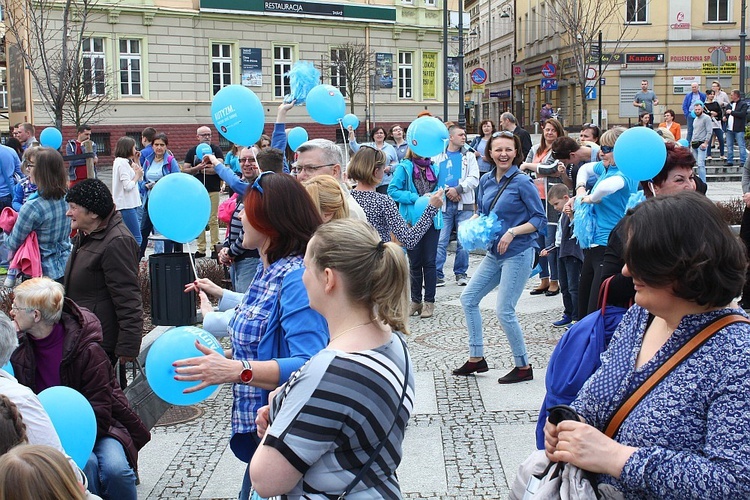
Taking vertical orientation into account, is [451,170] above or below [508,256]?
above

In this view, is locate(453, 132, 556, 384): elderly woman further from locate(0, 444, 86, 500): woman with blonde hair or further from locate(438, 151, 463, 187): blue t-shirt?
locate(0, 444, 86, 500): woman with blonde hair

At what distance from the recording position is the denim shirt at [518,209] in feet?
21.3

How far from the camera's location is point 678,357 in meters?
2.05

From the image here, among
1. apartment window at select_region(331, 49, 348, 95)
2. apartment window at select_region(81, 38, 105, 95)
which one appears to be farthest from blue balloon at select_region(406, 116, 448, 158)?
apartment window at select_region(331, 49, 348, 95)

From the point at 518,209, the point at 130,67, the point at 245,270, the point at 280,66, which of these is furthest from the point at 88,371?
the point at 280,66

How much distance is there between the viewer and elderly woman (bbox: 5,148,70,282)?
7.01 metres

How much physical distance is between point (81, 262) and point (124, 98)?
1283 inches

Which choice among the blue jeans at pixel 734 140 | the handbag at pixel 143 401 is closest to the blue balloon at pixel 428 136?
the handbag at pixel 143 401

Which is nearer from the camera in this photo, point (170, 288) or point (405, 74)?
point (170, 288)

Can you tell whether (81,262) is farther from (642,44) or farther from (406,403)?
(642,44)

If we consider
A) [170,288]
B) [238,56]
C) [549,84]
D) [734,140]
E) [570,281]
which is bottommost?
[570,281]

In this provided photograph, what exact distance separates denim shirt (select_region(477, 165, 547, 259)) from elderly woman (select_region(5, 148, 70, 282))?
3.52 metres

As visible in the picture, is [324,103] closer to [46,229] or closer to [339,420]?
[46,229]

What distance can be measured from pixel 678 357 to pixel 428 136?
271 inches
